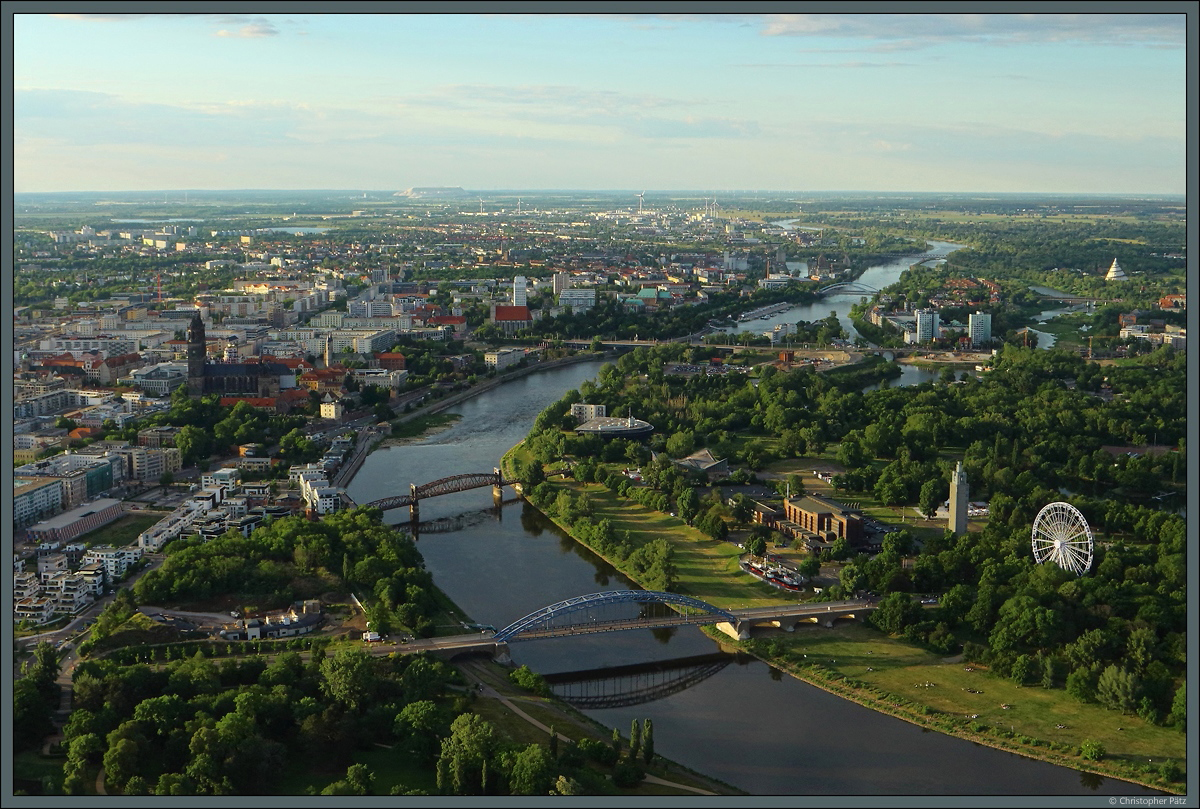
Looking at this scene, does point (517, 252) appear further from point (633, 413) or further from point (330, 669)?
point (330, 669)

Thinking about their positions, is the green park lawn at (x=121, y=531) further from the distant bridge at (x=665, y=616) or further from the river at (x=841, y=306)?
the river at (x=841, y=306)

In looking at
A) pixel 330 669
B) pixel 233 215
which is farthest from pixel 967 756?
pixel 233 215

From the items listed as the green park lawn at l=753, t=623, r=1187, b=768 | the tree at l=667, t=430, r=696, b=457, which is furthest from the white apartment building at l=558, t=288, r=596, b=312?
the green park lawn at l=753, t=623, r=1187, b=768

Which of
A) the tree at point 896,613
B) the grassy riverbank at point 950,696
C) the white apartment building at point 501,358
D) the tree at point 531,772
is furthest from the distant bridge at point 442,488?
the white apartment building at point 501,358

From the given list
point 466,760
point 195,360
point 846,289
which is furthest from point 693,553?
point 846,289

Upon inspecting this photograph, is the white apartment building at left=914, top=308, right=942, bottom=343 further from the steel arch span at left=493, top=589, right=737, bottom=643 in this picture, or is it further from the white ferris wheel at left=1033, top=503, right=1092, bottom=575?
the steel arch span at left=493, top=589, right=737, bottom=643

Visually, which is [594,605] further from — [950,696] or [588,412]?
[588,412]
